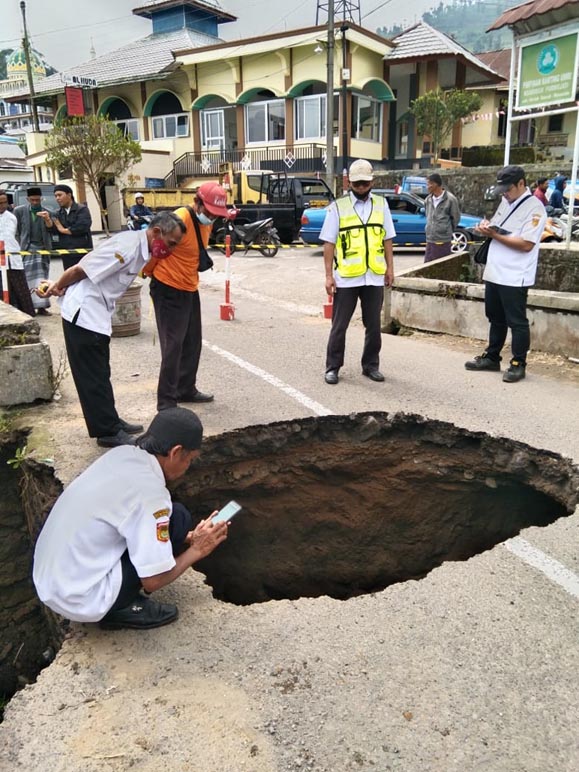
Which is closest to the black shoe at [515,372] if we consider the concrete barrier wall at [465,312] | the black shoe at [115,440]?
the concrete barrier wall at [465,312]

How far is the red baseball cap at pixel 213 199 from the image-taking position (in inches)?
190

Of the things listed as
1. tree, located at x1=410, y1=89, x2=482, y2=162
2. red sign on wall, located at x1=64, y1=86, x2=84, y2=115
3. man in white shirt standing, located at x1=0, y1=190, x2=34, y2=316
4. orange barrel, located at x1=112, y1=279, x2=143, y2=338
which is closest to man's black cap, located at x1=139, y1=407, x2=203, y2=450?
orange barrel, located at x1=112, y1=279, x2=143, y2=338

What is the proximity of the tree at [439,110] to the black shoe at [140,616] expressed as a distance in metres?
28.6

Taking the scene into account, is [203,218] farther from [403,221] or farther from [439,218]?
[403,221]

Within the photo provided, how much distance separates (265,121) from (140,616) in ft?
101

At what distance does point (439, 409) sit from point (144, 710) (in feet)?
11.9

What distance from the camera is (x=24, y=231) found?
9578mm

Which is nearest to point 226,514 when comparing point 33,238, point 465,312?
point 465,312

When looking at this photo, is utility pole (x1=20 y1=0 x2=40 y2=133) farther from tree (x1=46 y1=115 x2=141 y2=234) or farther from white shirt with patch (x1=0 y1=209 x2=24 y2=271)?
white shirt with patch (x1=0 y1=209 x2=24 y2=271)

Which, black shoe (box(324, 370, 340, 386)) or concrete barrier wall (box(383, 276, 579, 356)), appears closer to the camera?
black shoe (box(324, 370, 340, 386))

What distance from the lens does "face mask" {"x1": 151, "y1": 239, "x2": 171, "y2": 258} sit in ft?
14.4

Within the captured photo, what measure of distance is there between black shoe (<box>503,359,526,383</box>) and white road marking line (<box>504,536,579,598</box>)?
2976 mm

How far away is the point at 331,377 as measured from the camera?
6133 mm

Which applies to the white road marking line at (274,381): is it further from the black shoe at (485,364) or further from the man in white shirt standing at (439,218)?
the man in white shirt standing at (439,218)
